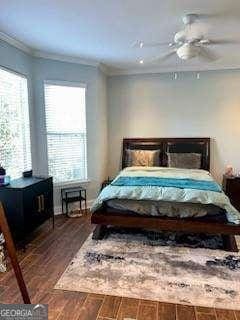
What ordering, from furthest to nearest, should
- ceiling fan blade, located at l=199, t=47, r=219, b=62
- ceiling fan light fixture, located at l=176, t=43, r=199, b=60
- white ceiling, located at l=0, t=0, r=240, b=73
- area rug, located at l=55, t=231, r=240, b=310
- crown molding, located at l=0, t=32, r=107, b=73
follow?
1. ceiling fan blade, located at l=199, t=47, r=219, b=62
2. crown molding, located at l=0, t=32, r=107, b=73
3. ceiling fan light fixture, located at l=176, t=43, r=199, b=60
4. white ceiling, located at l=0, t=0, r=240, b=73
5. area rug, located at l=55, t=231, r=240, b=310

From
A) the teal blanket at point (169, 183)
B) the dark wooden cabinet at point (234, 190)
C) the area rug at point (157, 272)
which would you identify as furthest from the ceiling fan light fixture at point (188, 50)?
the dark wooden cabinet at point (234, 190)

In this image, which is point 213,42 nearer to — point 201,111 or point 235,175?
point 201,111

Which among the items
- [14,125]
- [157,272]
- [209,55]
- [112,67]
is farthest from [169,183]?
[112,67]

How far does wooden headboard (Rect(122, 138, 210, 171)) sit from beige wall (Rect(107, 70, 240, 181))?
135mm

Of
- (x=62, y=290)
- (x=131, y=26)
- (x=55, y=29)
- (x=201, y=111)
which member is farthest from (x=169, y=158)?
(x=62, y=290)

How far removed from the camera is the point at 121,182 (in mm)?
4020

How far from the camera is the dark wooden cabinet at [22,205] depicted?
131 inches

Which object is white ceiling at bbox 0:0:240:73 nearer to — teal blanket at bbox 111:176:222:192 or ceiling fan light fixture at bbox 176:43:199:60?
ceiling fan light fixture at bbox 176:43:199:60

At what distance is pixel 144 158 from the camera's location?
17.8ft

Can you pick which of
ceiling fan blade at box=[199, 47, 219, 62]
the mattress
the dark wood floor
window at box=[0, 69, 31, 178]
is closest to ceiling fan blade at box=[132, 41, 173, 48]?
Result: ceiling fan blade at box=[199, 47, 219, 62]

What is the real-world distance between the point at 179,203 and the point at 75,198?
2091 mm

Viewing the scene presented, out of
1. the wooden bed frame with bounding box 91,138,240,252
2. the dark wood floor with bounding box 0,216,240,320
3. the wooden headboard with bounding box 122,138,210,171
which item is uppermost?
the wooden headboard with bounding box 122,138,210,171

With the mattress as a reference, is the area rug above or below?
below

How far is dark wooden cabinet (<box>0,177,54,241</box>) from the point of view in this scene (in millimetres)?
3320
